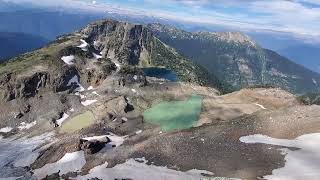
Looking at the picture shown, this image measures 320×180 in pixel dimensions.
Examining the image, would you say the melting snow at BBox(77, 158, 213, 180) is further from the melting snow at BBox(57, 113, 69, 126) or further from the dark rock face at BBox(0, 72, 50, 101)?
the dark rock face at BBox(0, 72, 50, 101)

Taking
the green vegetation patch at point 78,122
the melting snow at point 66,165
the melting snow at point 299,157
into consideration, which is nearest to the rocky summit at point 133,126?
the melting snow at point 299,157

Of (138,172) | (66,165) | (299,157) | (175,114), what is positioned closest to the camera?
(299,157)

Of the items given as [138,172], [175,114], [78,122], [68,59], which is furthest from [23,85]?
[138,172]

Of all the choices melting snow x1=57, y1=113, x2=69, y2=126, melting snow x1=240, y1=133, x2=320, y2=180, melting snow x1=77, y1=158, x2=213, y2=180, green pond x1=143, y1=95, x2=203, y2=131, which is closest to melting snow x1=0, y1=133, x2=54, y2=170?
melting snow x1=57, y1=113, x2=69, y2=126

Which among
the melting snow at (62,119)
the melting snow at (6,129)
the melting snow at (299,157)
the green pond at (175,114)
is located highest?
the melting snow at (299,157)

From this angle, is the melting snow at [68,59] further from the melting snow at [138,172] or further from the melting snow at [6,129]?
the melting snow at [138,172]

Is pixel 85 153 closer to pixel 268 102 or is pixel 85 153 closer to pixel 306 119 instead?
pixel 306 119

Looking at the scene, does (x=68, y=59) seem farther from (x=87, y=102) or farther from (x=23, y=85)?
(x=87, y=102)

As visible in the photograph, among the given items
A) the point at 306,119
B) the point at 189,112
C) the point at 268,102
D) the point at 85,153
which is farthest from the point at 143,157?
the point at 268,102
